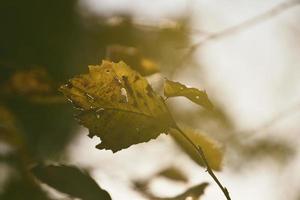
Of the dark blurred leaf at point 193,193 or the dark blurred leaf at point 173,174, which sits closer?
the dark blurred leaf at point 193,193

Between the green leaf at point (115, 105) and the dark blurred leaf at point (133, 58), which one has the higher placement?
the dark blurred leaf at point (133, 58)

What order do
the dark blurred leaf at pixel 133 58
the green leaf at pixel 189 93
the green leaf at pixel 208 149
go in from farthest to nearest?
the dark blurred leaf at pixel 133 58, the green leaf at pixel 208 149, the green leaf at pixel 189 93

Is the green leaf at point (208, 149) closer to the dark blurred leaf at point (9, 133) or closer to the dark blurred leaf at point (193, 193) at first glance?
the dark blurred leaf at point (193, 193)

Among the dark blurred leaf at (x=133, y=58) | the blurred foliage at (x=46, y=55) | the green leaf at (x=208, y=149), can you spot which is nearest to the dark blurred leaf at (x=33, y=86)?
the blurred foliage at (x=46, y=55)

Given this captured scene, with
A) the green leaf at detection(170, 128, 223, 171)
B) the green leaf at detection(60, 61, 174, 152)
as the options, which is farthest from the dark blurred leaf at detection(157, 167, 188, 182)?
the green leaf at detection(60, 61, 174, 152)

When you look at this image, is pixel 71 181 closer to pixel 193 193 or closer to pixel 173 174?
pixel 193 193

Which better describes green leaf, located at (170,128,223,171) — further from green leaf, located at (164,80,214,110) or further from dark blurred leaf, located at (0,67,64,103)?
dark blurred leaf, located at (0,67,64,103)

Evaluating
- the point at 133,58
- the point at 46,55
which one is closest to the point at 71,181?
the point at 133,58
